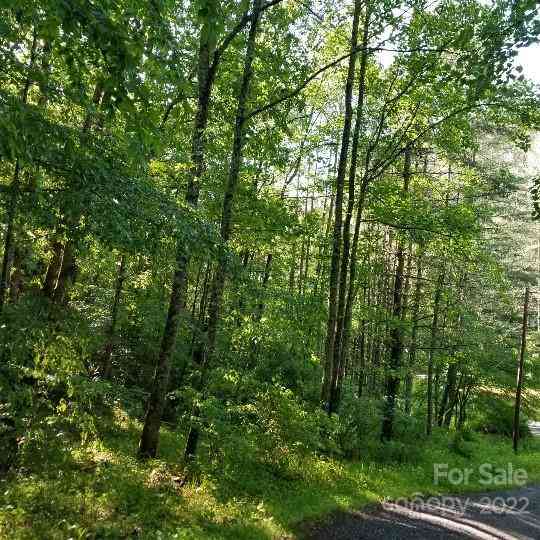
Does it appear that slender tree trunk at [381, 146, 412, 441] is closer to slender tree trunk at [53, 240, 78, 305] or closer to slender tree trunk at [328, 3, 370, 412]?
slender tree trunk at [328, 3, 370, 412]

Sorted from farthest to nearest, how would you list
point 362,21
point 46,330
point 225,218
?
point 362,21 < point 225,218 < point 46,330

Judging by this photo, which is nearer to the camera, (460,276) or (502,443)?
(460,276)

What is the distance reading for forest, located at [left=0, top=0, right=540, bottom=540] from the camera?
14.8ft

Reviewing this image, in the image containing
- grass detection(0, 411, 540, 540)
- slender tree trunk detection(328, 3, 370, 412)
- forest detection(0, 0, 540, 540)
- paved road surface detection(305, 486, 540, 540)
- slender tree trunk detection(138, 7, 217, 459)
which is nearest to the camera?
forest detection(0, 0, 540, 540)

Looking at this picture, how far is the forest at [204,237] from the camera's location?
4.50 m

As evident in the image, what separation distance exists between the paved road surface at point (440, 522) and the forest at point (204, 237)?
1.81 feet

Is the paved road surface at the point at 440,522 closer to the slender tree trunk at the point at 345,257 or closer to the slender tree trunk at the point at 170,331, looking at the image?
the slender tree trunk at the point at 345,257

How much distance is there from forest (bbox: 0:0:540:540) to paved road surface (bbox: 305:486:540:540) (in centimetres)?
55

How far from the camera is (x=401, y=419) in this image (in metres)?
16.1

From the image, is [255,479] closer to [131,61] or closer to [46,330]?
[46,330]

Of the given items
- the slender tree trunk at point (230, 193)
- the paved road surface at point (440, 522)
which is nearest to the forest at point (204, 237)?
the slender tree trunk at point (230, 193)

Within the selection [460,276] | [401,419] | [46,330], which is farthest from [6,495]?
[460,276]

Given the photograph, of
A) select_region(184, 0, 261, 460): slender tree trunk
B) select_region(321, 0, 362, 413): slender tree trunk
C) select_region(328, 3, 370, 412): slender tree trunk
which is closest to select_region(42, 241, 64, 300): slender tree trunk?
select_region(184, 0, 261, 460): slender tree trunk

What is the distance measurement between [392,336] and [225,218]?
9.98m
